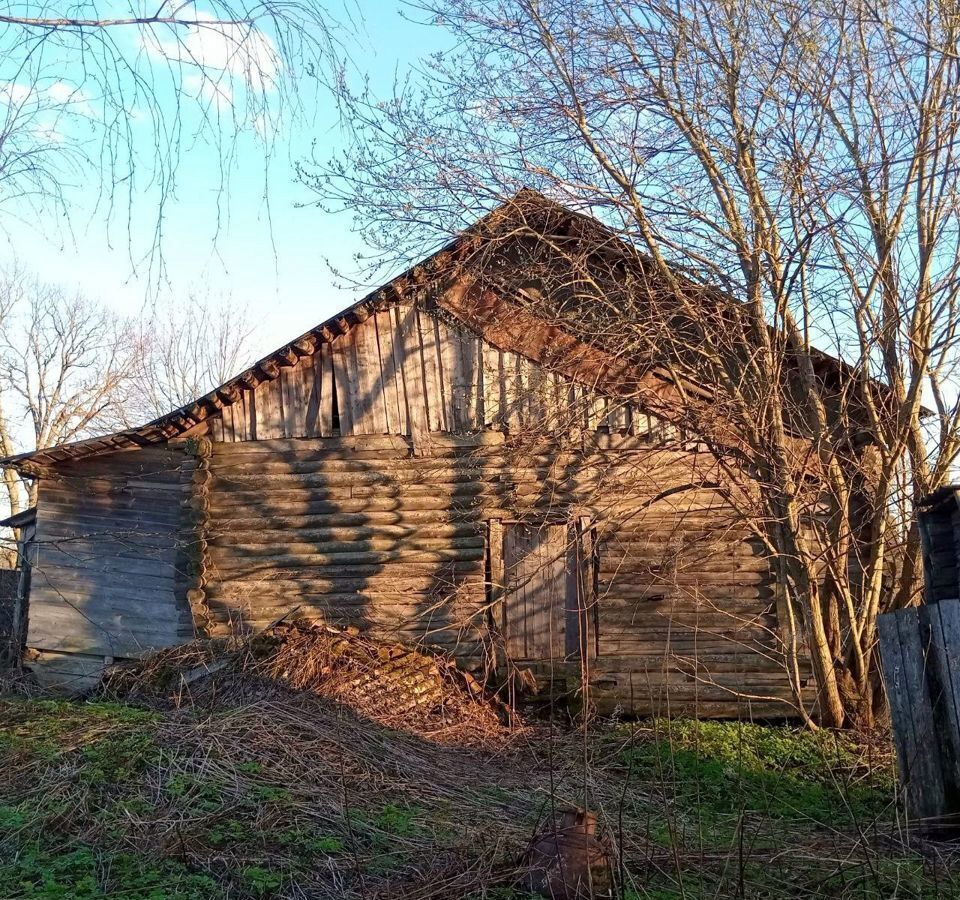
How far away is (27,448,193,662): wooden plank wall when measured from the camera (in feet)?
41.1

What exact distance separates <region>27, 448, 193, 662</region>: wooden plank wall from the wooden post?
893cm

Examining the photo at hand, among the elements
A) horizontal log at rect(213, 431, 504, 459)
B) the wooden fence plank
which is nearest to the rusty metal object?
the wooden fence plank

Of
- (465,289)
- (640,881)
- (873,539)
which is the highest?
(465,289)

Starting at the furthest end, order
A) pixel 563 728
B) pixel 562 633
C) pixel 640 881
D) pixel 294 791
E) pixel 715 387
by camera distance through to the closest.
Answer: pixel 562 633
pixel 563 728
pixel 715 387
pixel 294 791
pixel 640 881

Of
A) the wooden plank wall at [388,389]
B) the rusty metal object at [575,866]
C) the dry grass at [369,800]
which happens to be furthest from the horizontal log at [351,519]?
the rusty metal object at [575,866]

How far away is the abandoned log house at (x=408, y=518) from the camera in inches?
474

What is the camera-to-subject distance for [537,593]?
12234 mm

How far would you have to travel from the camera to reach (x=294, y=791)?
22.1 ft

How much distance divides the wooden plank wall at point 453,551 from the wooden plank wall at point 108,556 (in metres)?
0.71

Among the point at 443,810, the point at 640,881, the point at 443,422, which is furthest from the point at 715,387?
the point at 640,881

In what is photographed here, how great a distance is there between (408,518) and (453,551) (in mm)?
717

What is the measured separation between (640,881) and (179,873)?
102 inches

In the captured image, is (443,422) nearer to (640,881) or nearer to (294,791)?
(294,791)

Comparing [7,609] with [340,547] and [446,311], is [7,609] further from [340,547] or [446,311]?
[446,311]
